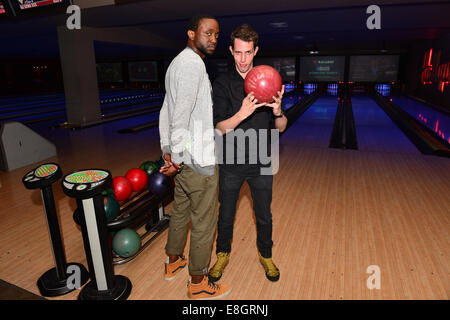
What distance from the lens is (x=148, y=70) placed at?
16250 millimetres

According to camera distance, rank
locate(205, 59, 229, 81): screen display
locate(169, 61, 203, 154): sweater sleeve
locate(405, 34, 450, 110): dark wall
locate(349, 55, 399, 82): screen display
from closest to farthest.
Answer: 1. locate(169, 61, 203, 154): sweater sleeve
2. locate(405, 34, 450, 110): dark wall
3. locate(349, 55, 399, 82): screen display
4. locate(205, 59, 229, 81): screen display

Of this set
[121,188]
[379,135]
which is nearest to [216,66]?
[379,135]

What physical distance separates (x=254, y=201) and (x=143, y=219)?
115 cm

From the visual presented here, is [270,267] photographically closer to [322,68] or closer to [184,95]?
[184,95]

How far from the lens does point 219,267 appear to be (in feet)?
5.31

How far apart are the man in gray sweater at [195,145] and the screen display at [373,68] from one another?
45.3ft

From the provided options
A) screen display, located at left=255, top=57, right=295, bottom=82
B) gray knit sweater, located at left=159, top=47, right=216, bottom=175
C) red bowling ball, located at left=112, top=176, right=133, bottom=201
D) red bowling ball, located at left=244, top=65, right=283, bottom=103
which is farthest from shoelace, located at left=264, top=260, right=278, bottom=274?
screen display, located at left=255, top=57, right=295, bottom=82

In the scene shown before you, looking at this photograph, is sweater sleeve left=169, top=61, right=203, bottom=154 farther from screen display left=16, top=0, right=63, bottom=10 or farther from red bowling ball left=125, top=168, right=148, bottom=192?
screen display left=16, top=0, right=63, bottom=10

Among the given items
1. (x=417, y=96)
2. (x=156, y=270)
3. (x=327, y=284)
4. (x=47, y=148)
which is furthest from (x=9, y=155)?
(x=417, y=96)

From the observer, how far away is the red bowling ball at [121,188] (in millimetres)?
2105

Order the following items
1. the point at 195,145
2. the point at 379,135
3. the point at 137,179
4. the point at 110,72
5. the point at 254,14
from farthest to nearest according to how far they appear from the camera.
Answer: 1. the point at 110,72
2. the point at 379,135
3. the point at 254,14
4. the point at 137,179
5. the point at 195,145

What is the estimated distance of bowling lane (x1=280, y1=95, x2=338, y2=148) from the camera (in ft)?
16.0

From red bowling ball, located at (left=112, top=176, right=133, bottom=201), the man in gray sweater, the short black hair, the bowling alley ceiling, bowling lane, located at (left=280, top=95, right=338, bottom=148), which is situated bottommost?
bowling lane, located at (left=280, top=95, right=338, bottom=148)

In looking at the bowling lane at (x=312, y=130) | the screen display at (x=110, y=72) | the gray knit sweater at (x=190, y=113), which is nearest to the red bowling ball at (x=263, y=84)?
the gray knit sweater at (x=190, y=113)
